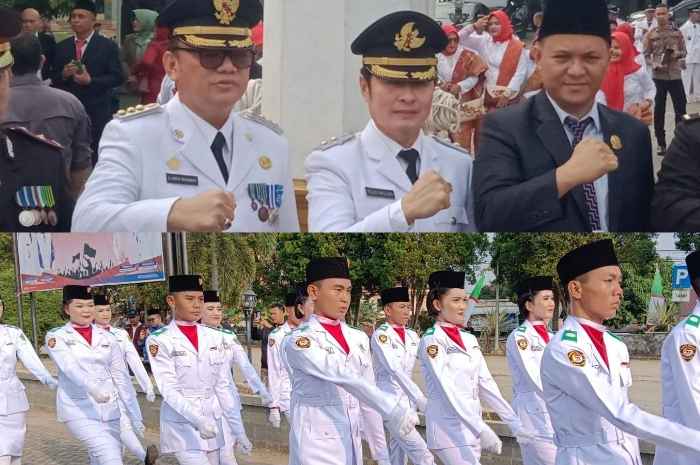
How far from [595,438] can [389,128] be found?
2.39 meters

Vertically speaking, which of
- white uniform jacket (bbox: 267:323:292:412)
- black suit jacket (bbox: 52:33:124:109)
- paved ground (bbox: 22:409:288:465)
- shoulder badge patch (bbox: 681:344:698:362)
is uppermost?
black suit jacket (bbox: 52:33:124:109)

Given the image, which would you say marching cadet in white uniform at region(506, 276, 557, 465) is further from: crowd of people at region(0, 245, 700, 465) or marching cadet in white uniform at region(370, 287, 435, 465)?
marching cadet in white uniform at region(370, 287, 435, 465)

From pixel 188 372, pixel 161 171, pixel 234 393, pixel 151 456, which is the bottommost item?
pixel 151 456

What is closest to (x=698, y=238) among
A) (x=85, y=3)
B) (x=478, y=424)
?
(x=478, y=424)

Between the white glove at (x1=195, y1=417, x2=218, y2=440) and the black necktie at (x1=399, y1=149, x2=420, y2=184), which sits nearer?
the black necktie at (x1=399, y1=149, x2=420, y2=184)

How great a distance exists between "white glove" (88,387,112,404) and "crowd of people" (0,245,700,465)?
0.06ft

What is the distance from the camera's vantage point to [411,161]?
816 cm

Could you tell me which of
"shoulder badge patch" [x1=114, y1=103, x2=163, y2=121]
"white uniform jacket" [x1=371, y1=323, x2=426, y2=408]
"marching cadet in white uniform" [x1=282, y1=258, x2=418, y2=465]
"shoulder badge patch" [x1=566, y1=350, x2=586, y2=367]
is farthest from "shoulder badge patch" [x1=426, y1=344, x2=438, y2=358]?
"shoulder badge patch" [x1=566, y1=350, x2=586, y2=367]

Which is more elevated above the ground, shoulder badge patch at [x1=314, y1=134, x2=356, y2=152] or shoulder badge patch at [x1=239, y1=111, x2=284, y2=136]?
shoulder badge patch at [x1=239, y1=111, x2=284, y2=136]

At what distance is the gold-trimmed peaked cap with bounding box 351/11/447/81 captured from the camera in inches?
319

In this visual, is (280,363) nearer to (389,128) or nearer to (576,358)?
(389,128)

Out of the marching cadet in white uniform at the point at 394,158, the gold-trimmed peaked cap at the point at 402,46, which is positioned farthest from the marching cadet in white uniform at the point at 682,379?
the gold-trimmed peaked cap at the point at 402,46

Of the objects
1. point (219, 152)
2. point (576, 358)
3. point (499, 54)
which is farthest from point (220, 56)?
point (576, 358)

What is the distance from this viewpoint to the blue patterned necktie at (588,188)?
7.95 metres
